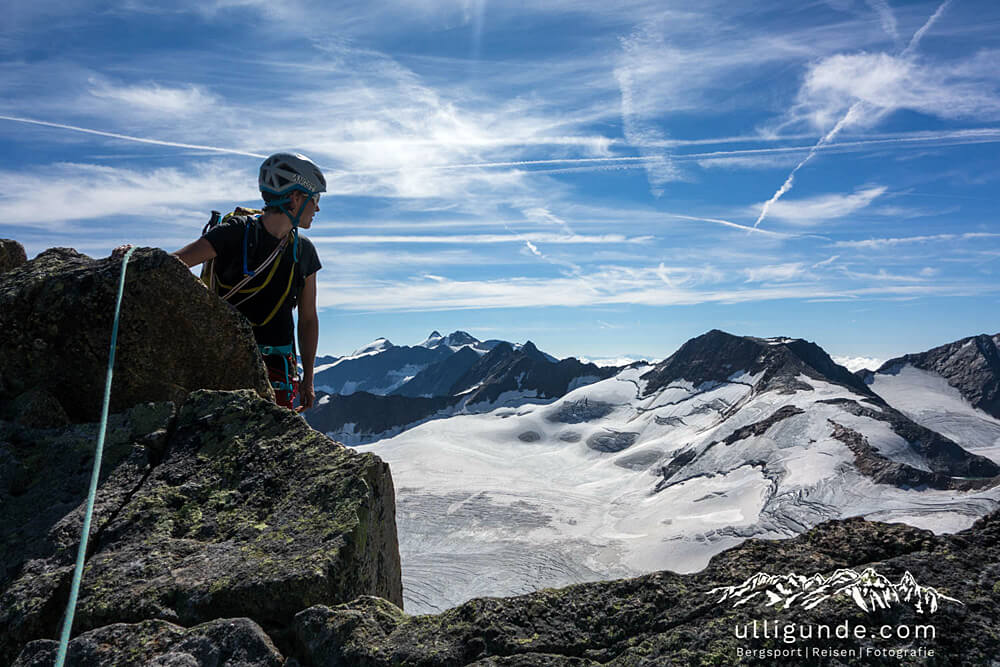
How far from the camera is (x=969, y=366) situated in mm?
176625

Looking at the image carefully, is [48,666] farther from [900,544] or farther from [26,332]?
[900,544]

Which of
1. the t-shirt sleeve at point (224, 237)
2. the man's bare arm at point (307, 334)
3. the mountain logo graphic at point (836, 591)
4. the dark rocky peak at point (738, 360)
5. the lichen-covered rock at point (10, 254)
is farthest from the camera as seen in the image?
the dark rocky peak at point (738, 360)

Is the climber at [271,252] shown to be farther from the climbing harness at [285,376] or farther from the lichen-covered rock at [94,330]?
the lichen-covered rock at [94,330]

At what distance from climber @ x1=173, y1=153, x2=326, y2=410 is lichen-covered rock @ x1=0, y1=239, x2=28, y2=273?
4.17m

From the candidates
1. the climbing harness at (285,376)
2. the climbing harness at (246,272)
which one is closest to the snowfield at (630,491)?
the climbing harness at (285,376)

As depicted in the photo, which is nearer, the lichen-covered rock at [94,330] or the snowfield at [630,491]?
the lichen-covered rock at [94,330]

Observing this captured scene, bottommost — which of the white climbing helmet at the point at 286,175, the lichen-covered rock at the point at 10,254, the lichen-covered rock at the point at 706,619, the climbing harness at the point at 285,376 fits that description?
the lichen-covered rock at the point at 706,619

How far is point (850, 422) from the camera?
319ft

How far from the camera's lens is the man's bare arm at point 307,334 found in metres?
7.59

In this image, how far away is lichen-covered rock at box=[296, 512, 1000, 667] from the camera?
3348 millimetres

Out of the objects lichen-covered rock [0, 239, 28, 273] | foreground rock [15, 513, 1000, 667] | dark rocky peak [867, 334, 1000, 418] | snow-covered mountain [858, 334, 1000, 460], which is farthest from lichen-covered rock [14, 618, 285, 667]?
dark rocky peak [867, 334, 1000, 418]

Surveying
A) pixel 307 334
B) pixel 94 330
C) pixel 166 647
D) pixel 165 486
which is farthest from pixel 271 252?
pixel 166 647

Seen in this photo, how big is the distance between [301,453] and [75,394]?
2783 mm

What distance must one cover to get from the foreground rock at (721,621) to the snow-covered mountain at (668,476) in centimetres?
6603
